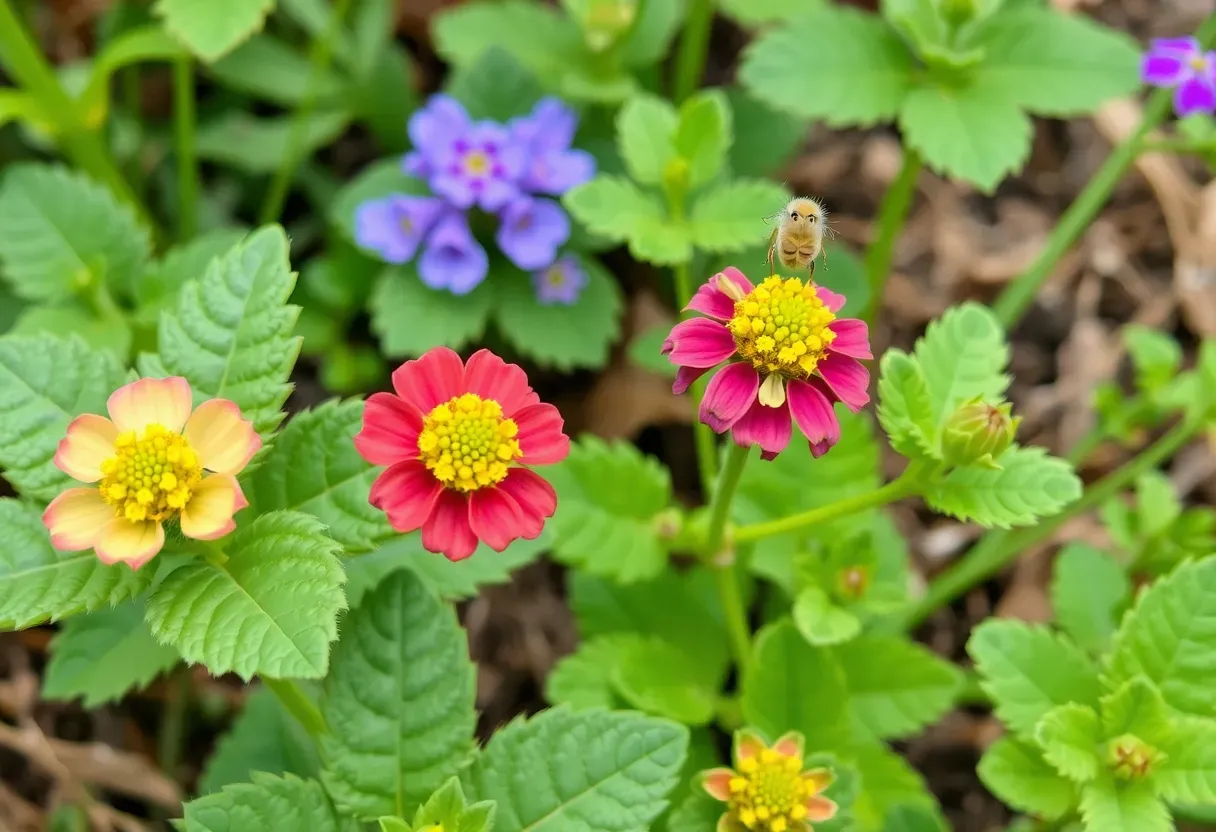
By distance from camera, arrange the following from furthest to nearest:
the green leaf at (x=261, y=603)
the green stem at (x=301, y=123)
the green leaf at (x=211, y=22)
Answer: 1. the green stem at (x=301, y=123)
2. the green leaf at (x=211, y=22)
3. the green leaf at (x=261, y=603)

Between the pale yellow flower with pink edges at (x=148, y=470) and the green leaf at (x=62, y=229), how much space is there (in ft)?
3.53

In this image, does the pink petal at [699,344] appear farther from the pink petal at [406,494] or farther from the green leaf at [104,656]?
the green leaf at [104,656]

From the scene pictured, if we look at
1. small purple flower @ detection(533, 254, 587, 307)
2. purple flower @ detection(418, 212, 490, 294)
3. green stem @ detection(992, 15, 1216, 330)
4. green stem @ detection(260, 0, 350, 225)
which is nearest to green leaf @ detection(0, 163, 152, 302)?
green stem @ detection(260, 0, 350, 225)

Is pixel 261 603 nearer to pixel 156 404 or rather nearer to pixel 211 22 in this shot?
pixel 156 404

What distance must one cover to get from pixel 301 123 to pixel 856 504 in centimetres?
189

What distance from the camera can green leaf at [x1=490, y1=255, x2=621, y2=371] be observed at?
2463mm

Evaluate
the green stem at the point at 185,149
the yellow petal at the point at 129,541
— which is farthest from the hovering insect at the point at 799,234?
the green stem at the point at 185,149

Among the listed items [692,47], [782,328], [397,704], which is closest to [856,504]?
[782,328]

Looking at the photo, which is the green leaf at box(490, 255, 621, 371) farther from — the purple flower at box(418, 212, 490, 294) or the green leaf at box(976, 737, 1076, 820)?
Answer: the green leaf at box(976, 737, 1076, 820)

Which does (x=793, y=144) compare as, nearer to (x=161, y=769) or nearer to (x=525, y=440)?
(x=525, y=440)

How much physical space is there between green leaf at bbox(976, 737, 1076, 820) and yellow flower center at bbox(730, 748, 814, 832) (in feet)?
1.15

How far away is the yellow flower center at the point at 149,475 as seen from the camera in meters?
1.31

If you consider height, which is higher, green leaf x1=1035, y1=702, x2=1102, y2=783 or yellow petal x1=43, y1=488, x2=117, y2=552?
yellow petal x1=43, y1=488, x2=117, y2=552

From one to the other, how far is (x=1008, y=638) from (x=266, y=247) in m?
1.35
